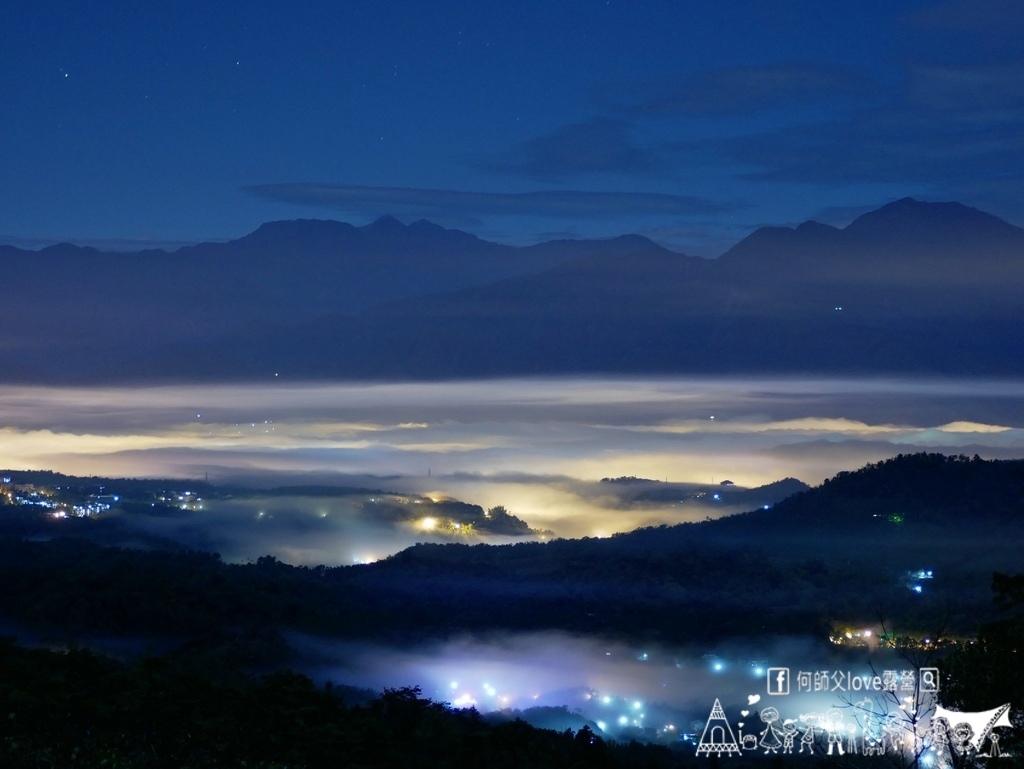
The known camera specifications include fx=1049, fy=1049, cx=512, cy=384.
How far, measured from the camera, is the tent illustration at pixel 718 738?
33.2 metres

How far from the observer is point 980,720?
17.1 meters

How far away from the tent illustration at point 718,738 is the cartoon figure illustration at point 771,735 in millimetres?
996

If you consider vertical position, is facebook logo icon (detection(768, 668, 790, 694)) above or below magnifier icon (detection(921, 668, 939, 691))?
below

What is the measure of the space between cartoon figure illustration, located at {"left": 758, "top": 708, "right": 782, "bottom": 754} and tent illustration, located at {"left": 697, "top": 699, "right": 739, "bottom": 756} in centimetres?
100

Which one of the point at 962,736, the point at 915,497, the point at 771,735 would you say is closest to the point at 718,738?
the point at 771,735

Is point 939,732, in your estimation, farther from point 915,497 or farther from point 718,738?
point 915,497

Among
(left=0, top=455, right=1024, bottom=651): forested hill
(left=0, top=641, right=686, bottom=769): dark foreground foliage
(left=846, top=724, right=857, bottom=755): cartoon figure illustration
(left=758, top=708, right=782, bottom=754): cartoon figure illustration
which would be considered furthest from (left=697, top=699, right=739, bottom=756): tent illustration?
(left=0, top=455, right=1024, bottom=651): forested hill

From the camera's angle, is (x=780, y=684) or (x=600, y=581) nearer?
(x=780, y=684)

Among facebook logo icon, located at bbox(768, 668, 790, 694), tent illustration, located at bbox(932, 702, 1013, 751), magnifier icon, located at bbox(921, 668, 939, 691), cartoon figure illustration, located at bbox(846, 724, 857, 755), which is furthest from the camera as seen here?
facebook logo icon, located at bbox(768, 668, 790, 694)

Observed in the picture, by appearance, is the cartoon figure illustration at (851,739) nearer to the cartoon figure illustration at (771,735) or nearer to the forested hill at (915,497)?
the cartoon figure illustration at (771,735)

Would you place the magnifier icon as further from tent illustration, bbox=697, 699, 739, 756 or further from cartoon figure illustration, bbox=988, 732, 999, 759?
tent illustration, bbox=697, 699, 739, 756

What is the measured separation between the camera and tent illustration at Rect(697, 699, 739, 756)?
109ft

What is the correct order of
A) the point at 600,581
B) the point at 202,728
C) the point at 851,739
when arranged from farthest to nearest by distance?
1. the point at 600,581
2. the point at 851,739
3. the point at 202,728

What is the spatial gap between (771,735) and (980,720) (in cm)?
1615
